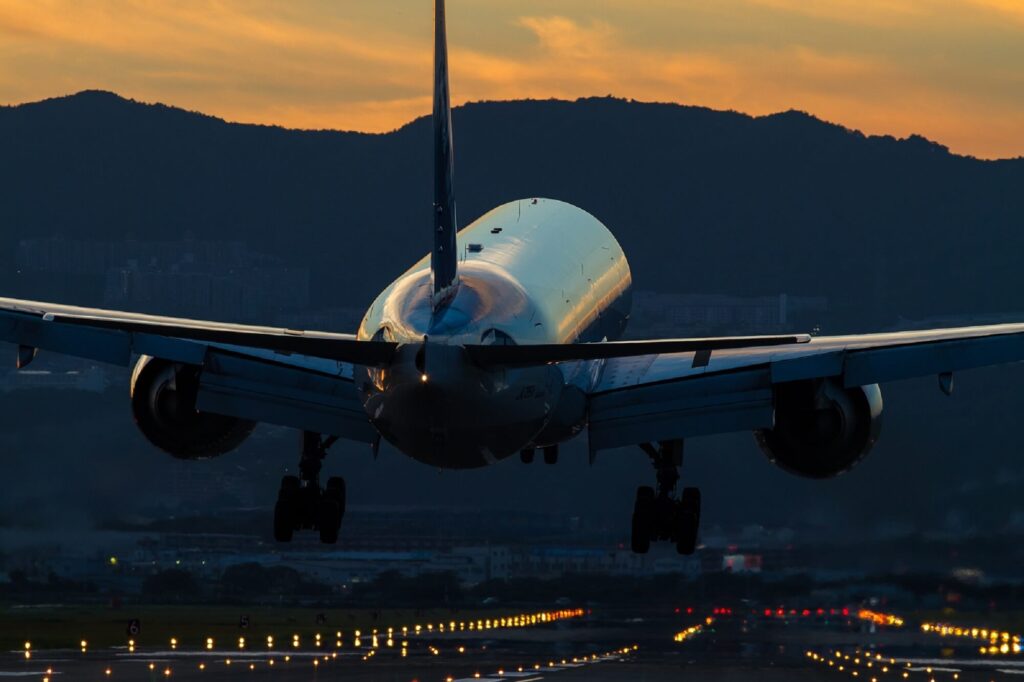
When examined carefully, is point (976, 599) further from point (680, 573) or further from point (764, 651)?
point (680, 573)

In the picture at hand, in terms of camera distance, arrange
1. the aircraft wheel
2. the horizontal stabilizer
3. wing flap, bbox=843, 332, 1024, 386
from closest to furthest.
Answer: the horizontal stabilizer < wing flap, bbox=843, 332, 1024, 386 < the aircraft wheel

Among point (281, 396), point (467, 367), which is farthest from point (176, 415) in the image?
point (467, 367)

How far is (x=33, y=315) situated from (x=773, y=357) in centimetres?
1334

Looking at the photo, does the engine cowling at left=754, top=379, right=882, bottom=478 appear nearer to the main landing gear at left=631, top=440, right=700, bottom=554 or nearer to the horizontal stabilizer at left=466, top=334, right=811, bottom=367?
the main landing gear at left=631, top=440, right=700, bottom=554

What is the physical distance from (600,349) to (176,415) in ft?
41.9

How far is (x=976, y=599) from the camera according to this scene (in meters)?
73.7

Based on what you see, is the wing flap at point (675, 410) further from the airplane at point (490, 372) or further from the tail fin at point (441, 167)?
the tail fin at point (441, 167)

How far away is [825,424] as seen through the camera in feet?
135

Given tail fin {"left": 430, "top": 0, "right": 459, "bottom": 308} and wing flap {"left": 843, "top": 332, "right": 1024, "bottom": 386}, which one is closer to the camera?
tail fin {"left": 430, "top": 0, "right": 459, "bottom": 308}

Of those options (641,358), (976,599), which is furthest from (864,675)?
(641,358)

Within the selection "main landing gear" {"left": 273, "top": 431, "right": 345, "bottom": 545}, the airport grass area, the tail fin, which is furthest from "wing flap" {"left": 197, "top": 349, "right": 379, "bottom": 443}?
the airport grass area

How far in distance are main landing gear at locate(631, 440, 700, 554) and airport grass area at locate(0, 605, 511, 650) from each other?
28.2m

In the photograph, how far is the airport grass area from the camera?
235 ft

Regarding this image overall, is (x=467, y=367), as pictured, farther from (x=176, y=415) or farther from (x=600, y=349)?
(x=176, y=415)
